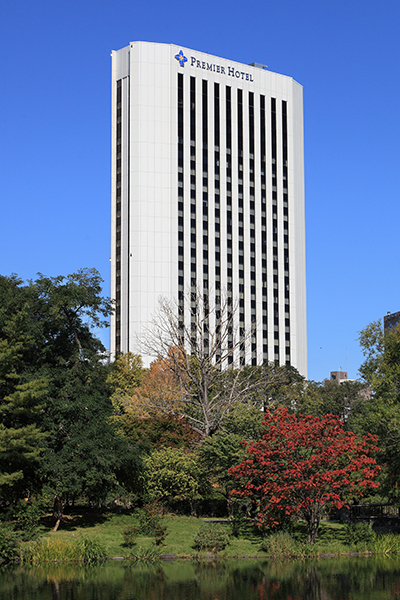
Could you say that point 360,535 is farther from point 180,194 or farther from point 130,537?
point 180,194

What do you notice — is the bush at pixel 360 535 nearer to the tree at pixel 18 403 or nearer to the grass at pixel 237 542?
the grass at pixel 237 542

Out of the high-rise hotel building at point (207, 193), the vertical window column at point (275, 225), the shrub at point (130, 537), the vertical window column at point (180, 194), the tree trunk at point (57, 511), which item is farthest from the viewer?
the vertical window column at point (275, 225)

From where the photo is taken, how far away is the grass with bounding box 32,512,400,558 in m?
31.9

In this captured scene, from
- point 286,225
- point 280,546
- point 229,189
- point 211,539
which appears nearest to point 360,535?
point 280,546

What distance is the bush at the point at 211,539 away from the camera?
3212cm

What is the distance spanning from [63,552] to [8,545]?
241 centimetres

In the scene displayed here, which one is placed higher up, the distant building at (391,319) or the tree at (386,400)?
the distant building at (391,319)

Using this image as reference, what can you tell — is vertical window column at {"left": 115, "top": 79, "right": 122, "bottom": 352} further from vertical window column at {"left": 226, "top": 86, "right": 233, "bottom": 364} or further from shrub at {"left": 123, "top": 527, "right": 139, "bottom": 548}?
shrub at {"left": 123, "top": 527, "right": 139, "bottom": 548}

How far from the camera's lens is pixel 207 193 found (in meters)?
117

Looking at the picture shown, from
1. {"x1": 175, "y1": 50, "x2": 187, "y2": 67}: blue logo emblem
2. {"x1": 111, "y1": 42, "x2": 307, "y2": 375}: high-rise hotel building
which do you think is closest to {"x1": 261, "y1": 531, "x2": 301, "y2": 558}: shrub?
{"x1": 111, "y1": 42, "x2": 307, "y2": 375}: high-rise hotel building

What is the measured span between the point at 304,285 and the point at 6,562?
100 metres

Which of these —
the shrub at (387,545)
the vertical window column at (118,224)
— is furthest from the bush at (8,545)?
the vertical window column at (118,224)

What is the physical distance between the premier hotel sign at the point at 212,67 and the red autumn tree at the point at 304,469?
92.8m

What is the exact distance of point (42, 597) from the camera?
23594 mm
